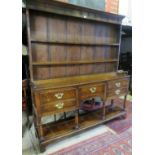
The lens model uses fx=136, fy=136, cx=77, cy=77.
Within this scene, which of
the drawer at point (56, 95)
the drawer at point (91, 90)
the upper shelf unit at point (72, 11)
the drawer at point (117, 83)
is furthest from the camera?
the drawer at point (117, 83)

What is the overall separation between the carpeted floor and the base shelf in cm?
16

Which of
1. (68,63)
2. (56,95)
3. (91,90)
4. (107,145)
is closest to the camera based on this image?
(56,95)

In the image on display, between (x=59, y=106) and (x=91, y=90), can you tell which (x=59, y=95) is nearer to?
(x=59, y=106)

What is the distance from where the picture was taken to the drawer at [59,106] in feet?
5.05

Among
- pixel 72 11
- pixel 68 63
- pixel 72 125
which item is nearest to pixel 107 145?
pixel 72 125

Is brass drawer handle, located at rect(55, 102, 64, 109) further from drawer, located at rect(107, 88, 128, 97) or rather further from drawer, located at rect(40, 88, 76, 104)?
drawer, located at rect(107, 88, 128, 97)

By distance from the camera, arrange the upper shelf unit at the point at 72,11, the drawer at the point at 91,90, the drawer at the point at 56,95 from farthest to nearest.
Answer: the drawer at the point at 91,90 < the upper shelf unit at the point at 72,11 < the drawer at the point at 56,95

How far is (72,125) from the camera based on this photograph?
76.0 inches

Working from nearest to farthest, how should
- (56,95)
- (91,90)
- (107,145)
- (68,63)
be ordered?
(56,95), (107,145), (91,90), (68,63)

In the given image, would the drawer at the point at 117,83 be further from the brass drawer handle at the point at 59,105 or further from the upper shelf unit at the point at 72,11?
the upper shelf unit at the point at 72,11

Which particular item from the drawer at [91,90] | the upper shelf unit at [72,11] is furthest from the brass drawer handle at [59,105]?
the upper shelf unit at [72,11]

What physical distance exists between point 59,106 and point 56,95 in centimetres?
14
